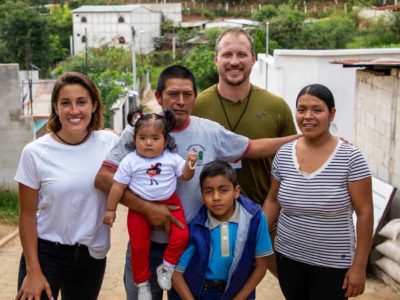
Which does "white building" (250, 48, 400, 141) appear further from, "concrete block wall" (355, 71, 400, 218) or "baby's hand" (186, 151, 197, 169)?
"baby's hand" (186, 151, 197, 169)

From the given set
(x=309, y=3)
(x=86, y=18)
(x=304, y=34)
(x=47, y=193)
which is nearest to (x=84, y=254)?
(x=47, y=193)

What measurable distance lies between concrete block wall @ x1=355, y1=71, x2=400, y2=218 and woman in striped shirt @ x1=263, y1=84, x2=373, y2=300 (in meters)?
3.15

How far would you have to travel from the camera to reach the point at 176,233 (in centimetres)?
263

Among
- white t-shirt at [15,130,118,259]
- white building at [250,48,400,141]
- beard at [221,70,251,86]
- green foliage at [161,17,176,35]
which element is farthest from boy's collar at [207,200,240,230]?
green foliage at [161,17,176,35]

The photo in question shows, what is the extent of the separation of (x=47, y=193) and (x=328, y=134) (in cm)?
137

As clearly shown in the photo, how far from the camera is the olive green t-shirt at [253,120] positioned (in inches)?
127

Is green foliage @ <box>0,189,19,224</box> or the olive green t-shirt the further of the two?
green foliage @ <box>0,189,19,224</box>

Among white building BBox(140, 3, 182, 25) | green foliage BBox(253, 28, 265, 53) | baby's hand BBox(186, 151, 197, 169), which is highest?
white building BBox(140, 3, 182, 25)

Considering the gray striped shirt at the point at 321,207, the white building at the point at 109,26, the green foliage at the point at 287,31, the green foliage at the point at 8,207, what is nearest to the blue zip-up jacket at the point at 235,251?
the gray striped shirt at the point at 321,207

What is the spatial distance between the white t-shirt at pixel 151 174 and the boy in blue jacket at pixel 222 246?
15cm

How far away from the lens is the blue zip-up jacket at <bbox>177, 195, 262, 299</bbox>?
260 centimetres

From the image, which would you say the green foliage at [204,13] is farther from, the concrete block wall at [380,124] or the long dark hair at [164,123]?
the long dark hair at [164,123]

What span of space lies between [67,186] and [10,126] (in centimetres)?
676

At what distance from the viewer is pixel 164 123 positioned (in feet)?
8.58
